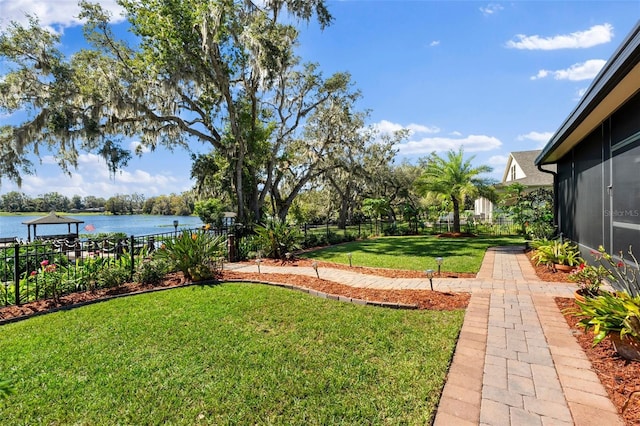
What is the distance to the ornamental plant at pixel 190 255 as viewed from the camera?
6.53 m

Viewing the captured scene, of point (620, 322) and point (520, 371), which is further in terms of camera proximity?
point (620, 322)

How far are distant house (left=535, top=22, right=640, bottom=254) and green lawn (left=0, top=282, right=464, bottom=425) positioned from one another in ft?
10.9

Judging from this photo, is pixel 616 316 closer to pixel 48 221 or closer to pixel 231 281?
pixel 231 281

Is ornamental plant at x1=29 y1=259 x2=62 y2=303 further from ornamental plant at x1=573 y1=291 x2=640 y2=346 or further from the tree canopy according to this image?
ornamental plant at x1=573 y1=291 x2=640 y2=346

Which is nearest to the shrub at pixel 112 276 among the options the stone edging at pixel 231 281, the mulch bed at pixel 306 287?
the mulch bed at pixel 306 287

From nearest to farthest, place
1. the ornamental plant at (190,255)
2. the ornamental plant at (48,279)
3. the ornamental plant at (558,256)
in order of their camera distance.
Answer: the ornamental plant at (48,279) < the ornamental plant at (190,255) < the ornamental plant at (558,256)

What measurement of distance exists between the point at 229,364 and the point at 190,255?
3977mm

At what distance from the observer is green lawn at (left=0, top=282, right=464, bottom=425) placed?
7.75ft

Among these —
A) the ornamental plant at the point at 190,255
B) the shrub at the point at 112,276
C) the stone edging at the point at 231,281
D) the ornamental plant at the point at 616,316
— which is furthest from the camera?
the ornamental plant at the point at 190,255

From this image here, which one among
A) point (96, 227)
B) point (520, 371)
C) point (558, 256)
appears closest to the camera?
point (520, 371)

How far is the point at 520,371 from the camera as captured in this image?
282 centimetres

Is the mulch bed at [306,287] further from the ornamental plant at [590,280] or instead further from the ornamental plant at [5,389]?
the ornamental plant at [5,389]

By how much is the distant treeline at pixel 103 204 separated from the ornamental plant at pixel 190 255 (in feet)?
123

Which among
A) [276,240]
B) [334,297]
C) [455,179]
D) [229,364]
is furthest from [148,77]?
[455,179]
